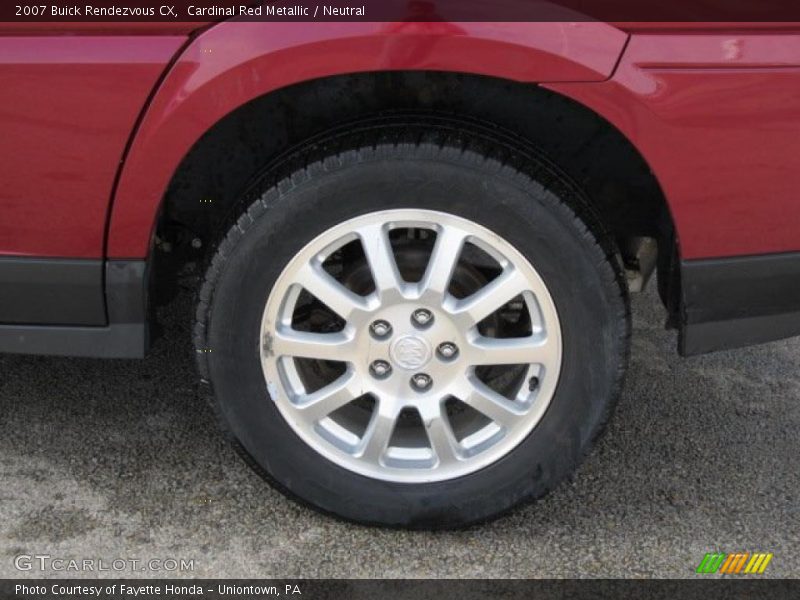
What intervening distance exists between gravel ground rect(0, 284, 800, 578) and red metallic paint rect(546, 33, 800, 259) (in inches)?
30.4

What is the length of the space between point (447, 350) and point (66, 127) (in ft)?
3.20

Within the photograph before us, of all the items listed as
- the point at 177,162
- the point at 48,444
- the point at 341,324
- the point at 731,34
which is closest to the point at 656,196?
the point at 731,34

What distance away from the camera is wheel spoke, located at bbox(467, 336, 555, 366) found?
7.80 ft

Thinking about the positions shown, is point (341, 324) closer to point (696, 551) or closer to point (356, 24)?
point (356, 24)

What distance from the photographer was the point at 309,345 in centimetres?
240

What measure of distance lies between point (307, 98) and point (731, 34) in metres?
0.94

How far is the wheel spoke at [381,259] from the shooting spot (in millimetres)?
2318

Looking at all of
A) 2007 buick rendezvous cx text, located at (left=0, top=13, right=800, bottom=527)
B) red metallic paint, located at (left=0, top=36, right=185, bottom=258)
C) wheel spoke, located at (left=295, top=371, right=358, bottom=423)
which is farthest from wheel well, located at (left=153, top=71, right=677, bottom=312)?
wheel spoke, located at (left=295, top=371, right=358, bottom=423)

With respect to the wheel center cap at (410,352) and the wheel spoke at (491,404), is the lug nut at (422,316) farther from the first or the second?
the wheel spoke at (491,404)

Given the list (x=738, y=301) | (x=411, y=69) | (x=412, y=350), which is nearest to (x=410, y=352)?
(x=412, y=350)

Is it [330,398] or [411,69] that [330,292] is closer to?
[330,398]

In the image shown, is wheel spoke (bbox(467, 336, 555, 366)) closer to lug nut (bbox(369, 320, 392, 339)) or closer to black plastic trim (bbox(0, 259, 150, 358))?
lug nut (bbox(369, 320, 392, 339))

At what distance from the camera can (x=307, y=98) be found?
2396 millimetres

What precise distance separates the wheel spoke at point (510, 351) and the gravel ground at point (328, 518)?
45cm
